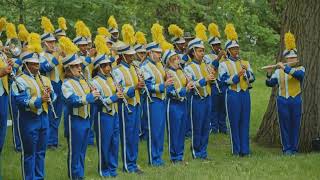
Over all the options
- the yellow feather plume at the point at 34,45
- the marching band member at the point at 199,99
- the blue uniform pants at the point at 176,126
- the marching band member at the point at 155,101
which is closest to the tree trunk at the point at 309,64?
the marching band member at the point at 199,99

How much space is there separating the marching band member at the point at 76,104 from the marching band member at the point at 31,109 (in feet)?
1.08

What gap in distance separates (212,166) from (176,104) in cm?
143

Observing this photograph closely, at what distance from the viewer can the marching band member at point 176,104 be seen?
1109 centimetres

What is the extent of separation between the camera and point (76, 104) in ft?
30.3

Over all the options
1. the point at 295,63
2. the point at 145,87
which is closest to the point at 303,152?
the point at 295,63

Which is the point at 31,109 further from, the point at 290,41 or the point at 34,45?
the point at 290,41

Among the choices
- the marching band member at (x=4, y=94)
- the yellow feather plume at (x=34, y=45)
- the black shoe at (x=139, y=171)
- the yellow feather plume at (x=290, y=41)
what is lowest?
the black shoe at (x=139, y=171)

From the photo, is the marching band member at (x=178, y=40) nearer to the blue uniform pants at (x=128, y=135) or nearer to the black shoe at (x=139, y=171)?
the blue uniform pants at (x=128, y=135)

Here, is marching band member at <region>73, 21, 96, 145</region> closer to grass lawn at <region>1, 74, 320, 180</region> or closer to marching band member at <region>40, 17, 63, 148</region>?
marching band member at <region>40, 17, 63, 148</region>

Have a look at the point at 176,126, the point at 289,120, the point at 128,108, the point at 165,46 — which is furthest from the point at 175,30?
the point at 128,108

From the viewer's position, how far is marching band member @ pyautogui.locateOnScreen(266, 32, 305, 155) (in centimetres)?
1189

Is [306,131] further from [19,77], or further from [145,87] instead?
[19,77]

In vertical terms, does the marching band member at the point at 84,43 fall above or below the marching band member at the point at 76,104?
above

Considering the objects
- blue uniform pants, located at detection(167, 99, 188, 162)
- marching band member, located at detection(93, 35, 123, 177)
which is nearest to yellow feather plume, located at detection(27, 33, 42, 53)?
marching band member, located at detection(93, 35, 123, 177)
